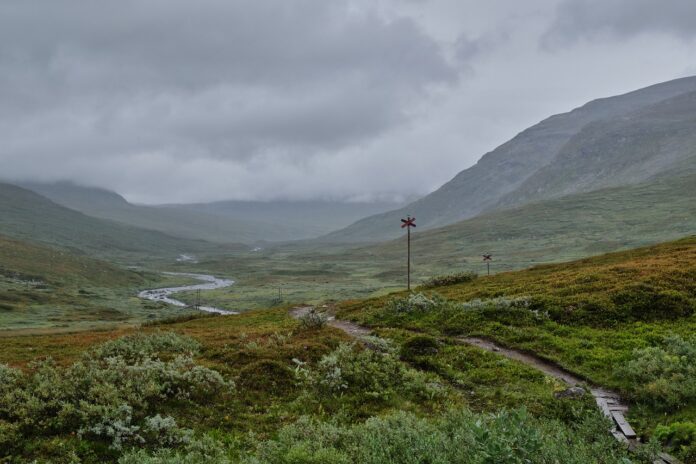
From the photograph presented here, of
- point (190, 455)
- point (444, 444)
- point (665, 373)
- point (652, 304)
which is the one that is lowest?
point (665, 373)

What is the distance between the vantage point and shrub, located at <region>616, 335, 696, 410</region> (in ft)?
52.6

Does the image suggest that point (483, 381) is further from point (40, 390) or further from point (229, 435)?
point (40, 390)

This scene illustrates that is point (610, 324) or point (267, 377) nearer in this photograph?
point (267, 377)

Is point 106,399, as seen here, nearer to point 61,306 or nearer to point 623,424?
point 623,424

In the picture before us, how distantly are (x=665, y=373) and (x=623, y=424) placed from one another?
16.5 ft

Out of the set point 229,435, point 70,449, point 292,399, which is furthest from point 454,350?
point 70,449

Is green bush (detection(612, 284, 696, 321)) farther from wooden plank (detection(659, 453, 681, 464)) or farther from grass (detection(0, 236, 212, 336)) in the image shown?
grass (detection(0, 236, 212, 336))

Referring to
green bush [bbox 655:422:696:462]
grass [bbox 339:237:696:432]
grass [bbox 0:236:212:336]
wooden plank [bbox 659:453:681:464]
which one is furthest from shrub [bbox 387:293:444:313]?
grass [bbox 0:236:212:336]

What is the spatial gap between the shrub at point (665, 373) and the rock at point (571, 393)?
6.28 feet

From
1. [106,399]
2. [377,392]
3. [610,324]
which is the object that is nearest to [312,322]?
[377,392]

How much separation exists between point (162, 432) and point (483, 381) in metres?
13.4

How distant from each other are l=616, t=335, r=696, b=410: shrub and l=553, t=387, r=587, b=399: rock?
191 centimetres

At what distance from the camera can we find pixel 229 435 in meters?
14.4

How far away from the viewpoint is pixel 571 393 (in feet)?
59.2
